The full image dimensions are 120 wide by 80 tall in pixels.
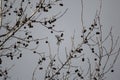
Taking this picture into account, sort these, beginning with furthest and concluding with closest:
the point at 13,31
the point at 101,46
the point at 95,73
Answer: the point at 95,73 → the point at 101,46 → the point at 13,31

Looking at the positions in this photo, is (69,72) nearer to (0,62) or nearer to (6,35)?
(0,62)

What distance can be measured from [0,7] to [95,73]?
3.27 meters

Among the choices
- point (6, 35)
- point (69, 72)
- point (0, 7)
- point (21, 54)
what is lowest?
point (69, 72)

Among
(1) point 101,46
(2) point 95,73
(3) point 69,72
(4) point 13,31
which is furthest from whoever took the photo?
(3) point 69,72

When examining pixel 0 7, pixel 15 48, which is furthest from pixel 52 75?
pixel 0 7

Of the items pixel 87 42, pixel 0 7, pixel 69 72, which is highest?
pixel 0 7

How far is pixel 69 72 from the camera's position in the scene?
6.43 m

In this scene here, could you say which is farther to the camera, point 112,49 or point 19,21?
point 112,49

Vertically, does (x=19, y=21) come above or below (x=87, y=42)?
above

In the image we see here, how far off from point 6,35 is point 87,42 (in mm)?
2282

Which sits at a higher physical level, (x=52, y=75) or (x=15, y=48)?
(x=15, y=48)

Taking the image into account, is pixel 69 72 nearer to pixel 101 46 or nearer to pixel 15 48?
pixel 101 46

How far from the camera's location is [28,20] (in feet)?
14.7

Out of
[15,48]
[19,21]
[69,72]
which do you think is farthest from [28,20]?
[69,72]
